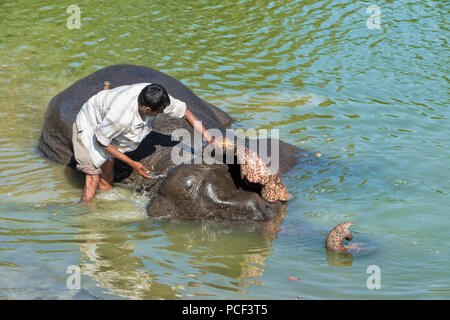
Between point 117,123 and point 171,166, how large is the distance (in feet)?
3.86

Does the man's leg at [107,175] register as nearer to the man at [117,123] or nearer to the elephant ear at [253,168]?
the man at [117,123]

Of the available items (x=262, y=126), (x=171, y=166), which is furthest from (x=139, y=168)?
(x=262, y=126)

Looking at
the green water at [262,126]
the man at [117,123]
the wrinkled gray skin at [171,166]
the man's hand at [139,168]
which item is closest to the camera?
the green water at [262,126]

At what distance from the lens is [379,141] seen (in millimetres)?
8711

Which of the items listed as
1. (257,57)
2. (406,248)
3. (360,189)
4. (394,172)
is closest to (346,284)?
(406,248)

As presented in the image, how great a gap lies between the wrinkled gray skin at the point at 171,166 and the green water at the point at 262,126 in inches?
7.3

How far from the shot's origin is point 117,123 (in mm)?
6027

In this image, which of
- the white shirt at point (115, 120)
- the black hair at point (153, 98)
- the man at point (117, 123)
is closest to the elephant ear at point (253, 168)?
the man at point (117, 123)

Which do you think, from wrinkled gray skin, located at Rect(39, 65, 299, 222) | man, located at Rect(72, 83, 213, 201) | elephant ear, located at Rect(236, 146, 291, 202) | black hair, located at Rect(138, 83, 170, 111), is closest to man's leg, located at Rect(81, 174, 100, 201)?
man, located at Rect(72, 83, 213, 201)

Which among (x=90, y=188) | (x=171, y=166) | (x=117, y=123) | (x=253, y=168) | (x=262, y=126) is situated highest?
(x=117, y=123)

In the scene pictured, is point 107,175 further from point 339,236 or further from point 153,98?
point 339,236

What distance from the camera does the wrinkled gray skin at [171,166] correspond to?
6227mm

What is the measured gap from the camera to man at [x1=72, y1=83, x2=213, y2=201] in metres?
5.93

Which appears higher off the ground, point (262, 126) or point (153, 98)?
point (153, 98)
